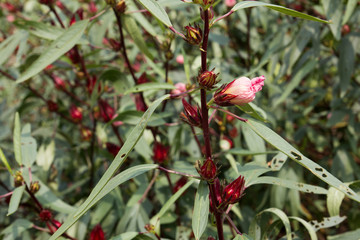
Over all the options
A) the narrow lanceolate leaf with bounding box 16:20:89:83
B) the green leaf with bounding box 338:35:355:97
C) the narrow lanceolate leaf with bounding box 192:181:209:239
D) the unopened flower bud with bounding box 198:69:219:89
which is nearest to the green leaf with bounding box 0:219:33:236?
the narrow lanceolate leaf with bounding box 16:20:89:83

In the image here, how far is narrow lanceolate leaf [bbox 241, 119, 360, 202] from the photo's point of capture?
569 millimetres

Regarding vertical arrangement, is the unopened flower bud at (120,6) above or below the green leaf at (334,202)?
above

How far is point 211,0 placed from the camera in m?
0.59

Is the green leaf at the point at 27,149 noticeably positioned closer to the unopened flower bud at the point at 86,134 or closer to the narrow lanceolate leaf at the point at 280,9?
the unopened flower bud at the point at 86,134

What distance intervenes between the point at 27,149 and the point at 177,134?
468 millimetres

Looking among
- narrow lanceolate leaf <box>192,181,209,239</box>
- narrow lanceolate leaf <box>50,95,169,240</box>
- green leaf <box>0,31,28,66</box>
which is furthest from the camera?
green leaf <box>0,31,28,66</box>

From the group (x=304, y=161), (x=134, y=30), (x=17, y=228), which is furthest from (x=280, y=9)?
(x=17, y=228)

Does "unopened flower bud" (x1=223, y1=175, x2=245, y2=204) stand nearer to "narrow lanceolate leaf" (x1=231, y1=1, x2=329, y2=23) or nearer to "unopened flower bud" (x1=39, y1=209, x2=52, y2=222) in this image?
"narrow lanceolate leaf" (x1=231, y1=1, x2=329, y2=23)

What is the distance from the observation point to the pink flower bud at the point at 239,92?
0.63m

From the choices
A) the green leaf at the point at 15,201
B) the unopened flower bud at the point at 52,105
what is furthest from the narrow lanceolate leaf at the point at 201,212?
the unopened flower bud at the point at 52,105

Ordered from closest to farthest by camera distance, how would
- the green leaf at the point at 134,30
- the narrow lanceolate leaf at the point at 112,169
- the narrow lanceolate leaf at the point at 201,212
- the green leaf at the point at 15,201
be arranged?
the narrow lanceolate leaf at the point at 112,169 < the narrow lanceolate leaf at the point at 201,212 < the green leaf at the point at 15,201 < the green leaf at the point at 134,30

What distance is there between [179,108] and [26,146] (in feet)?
2.15

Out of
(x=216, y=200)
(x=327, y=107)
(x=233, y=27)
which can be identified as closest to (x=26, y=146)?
(x=216, y=200)

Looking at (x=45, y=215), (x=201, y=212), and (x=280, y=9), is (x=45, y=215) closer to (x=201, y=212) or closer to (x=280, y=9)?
(x=201, y=212)
